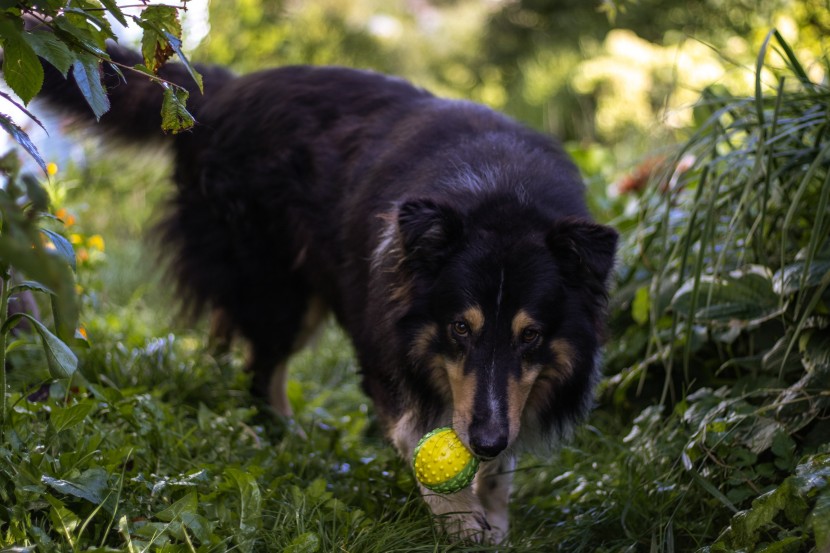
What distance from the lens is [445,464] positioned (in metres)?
2.53

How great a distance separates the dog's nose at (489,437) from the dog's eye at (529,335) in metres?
0.30

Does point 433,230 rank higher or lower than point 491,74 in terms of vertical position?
higher

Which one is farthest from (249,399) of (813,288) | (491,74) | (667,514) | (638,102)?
(491,74)

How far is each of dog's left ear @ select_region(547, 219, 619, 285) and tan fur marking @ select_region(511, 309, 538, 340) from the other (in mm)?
234

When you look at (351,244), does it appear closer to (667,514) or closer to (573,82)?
(667,514)

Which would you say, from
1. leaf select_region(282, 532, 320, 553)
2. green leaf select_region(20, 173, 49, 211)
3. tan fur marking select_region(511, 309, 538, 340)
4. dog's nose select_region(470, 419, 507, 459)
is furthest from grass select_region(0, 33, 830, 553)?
green leaf select_region(20, 173, 49, 211)

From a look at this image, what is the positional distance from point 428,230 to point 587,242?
0.46 metres

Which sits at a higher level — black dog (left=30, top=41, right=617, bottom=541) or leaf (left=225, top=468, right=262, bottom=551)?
black dog (left=30, top=41, right=617, bottom=541)

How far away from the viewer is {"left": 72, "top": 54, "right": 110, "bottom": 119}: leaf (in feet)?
5.99

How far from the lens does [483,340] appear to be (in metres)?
2.57

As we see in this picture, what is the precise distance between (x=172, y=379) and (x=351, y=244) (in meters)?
1.03

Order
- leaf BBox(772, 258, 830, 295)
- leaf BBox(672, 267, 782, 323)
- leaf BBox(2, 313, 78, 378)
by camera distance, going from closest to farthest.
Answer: leaf BBox(2, 313, 78, 378), leaf BBox(772, 258, 830, 295), leaf BBox(672, 267, 782, 323)

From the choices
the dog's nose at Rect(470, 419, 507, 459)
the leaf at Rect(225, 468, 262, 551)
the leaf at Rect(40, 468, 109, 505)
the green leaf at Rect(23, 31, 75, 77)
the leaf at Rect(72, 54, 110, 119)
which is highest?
the green leaf at Rect(23, 31, 75, 77)

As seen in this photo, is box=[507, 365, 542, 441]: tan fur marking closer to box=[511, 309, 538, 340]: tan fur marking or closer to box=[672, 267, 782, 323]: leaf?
box=[511, 309, 538, 340]: tan fur marking
